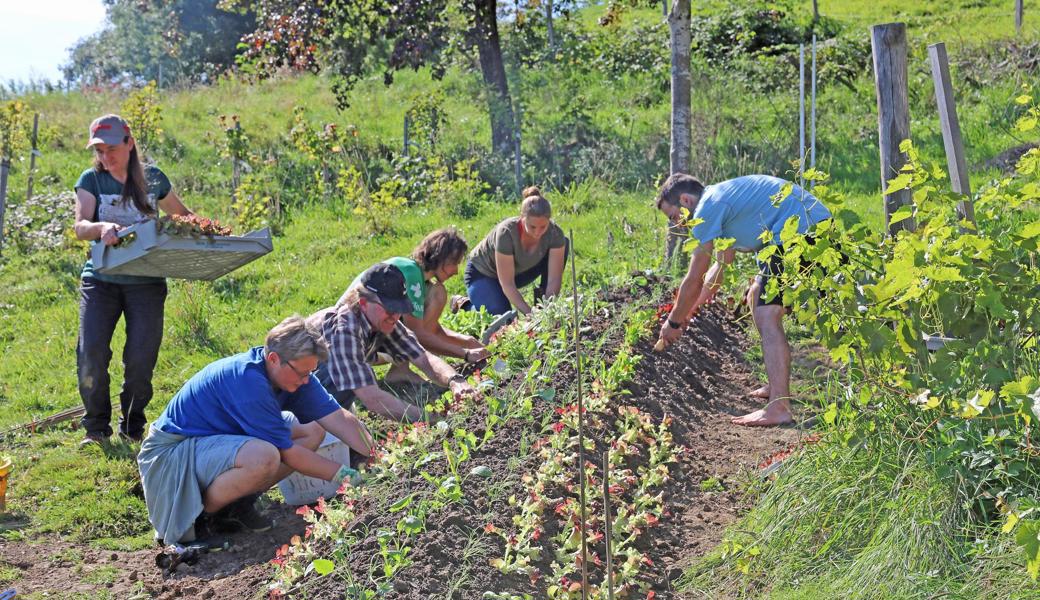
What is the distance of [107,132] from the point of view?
5656 mm

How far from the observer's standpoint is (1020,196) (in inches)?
147

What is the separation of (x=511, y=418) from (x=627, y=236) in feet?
13.7

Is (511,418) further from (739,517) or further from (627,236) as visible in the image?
(627,236)

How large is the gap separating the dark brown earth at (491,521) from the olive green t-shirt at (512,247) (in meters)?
1.02

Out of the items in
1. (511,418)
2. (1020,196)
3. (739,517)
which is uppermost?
(1020,196)

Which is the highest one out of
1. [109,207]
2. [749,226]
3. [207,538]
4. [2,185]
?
[2,185]

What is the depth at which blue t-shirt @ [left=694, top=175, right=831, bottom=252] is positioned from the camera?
5.41 meters

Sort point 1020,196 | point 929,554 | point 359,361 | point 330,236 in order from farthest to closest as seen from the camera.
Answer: point 330,236 < point 359,361 < point 1020,196 < point 929,554

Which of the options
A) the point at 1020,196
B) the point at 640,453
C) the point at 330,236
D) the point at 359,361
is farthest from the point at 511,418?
the point at 330,236

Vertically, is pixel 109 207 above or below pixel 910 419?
above

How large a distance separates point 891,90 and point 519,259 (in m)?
2.50

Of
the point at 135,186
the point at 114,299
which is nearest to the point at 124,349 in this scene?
the point at 114,299

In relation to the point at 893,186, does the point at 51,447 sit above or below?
below

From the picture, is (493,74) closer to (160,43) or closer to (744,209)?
(744,209)
